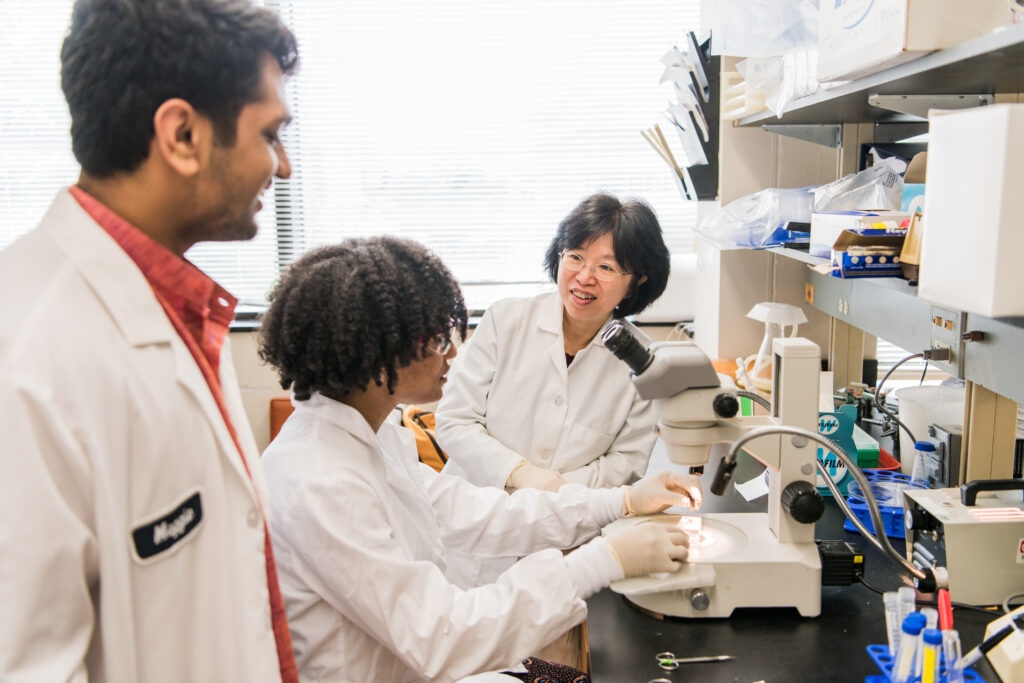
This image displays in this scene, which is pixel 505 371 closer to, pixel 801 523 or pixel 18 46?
pixel 801 523

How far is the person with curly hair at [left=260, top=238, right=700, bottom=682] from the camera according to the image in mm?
1095

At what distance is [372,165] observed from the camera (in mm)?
3418

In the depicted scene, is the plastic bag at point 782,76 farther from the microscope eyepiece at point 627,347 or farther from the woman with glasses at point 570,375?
the microscope eyepiece at point 627,347

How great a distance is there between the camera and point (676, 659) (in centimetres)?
112

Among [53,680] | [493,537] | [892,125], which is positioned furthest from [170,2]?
[892,125]

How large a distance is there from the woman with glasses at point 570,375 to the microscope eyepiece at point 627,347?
0.73 metres

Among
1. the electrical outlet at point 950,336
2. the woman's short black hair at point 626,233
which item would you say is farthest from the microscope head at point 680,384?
the woman's short black hair at point 626,233

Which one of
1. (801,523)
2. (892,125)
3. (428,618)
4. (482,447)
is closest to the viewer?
(428,618)

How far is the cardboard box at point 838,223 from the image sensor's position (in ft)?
4.61

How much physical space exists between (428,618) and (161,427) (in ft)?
1.62

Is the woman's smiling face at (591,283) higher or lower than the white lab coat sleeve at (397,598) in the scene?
higher

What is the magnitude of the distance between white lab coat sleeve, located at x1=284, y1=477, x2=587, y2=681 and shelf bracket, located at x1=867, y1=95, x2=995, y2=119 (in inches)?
44.4

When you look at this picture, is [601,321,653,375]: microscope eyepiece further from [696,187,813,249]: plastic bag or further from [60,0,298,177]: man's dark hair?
[696,187,813,249]: plastic bag

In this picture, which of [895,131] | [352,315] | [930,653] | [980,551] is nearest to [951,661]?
[930,653]
